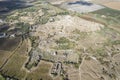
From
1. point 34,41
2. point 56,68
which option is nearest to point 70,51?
point 56,68

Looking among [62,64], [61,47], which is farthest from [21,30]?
[62,64]

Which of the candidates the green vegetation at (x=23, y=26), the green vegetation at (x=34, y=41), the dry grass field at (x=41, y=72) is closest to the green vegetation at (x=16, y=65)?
the dry grass field at (x=41, y=72)

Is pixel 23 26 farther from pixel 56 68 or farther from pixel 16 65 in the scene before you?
pixel 56 68

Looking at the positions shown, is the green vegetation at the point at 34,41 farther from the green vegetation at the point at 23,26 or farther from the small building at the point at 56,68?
the small building at the point at 56,68

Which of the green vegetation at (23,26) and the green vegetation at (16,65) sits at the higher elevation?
the green vegetation at (23,26)

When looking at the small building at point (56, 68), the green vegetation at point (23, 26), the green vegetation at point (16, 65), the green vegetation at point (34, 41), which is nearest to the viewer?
the green vegetation at point (16, 65)

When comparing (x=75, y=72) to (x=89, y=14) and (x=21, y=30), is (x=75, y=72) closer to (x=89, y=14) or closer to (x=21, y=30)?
(x=21, y=30)


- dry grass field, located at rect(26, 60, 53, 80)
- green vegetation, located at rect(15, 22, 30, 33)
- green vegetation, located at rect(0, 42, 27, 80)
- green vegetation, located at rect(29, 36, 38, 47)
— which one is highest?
green vegetation, located at rect(15, 22, 30, 33)

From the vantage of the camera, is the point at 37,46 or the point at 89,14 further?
the point at 89,14

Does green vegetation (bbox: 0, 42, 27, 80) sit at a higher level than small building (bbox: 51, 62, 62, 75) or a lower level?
higher

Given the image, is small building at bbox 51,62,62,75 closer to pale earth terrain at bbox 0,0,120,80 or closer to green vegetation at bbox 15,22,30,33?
pale earth terrain at bbox 0,0,120,80

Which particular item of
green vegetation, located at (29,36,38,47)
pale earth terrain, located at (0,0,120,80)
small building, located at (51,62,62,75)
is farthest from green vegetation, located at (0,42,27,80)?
small building, located at (51,62,62,75)
